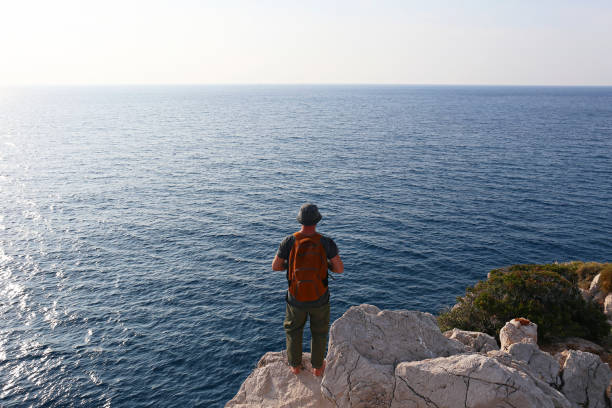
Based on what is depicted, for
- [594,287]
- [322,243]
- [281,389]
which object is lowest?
[594,287]

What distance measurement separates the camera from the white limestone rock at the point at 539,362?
48.2ft

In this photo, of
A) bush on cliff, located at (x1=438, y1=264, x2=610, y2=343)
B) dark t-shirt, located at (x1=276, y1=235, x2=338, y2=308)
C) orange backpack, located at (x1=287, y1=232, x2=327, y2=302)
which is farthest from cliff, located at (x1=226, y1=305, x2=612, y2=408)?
bush on cliff, located at (x1=438, y1=264, x2=610, y2=343)

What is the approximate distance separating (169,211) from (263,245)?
20.7m

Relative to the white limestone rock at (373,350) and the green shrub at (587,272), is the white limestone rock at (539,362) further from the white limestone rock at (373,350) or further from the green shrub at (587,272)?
the green shrub at (587,272)

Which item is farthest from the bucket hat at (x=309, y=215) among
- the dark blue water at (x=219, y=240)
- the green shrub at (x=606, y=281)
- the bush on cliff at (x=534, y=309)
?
the green shrub at (x=606, y=281)

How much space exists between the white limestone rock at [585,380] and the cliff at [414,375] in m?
0.03

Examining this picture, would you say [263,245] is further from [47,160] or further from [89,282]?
[47,160]

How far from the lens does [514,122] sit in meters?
164

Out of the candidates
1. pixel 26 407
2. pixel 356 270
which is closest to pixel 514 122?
pixel 356 270

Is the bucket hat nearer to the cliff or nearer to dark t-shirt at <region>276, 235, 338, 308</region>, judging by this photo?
dark t-shirt at <region>276, 235, 338, 308</region>

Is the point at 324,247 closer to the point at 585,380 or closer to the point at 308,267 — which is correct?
the point at 308,267

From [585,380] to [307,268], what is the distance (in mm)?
11272

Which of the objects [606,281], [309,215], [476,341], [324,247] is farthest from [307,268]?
[606,281]

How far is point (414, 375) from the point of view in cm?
→ 1088
